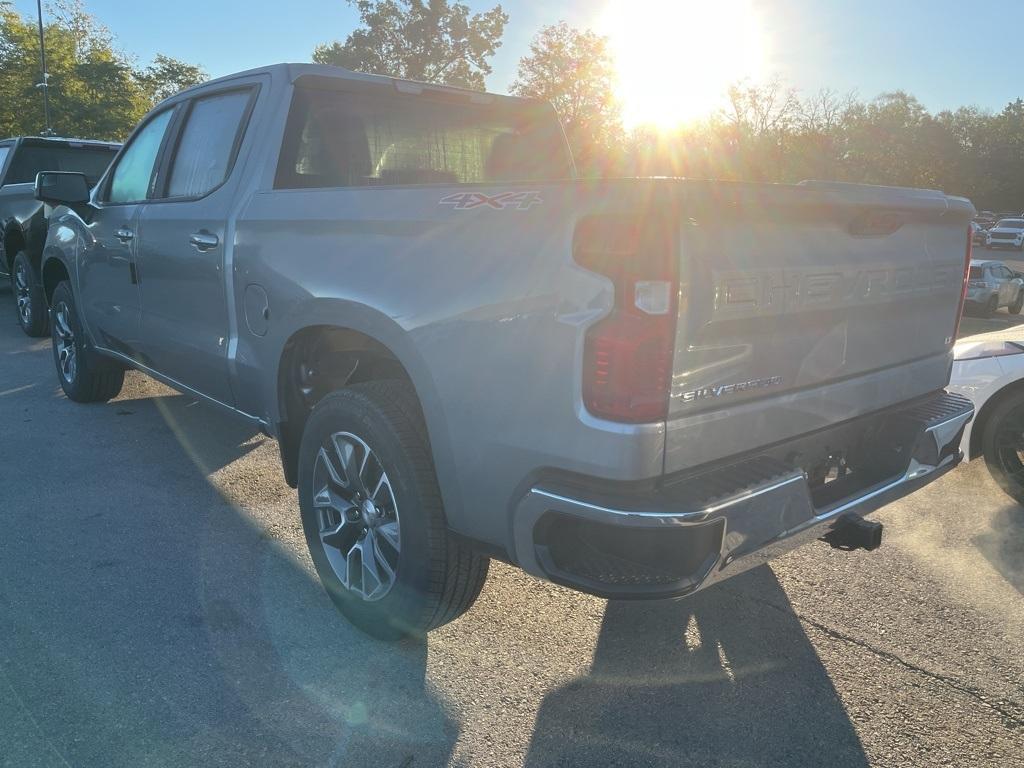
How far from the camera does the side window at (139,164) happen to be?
4.40 meters

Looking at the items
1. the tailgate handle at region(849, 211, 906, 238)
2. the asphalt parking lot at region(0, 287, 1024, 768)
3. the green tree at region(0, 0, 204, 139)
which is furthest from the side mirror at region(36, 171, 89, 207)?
the green tree at region(0, 0, 204, 139)

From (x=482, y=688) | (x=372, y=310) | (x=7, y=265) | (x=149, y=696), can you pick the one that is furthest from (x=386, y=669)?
(x=7, y=265)

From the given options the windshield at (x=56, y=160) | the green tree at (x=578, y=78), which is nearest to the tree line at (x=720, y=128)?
the green tree at (x=578, y=78)

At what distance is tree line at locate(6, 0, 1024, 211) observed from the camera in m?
30.3

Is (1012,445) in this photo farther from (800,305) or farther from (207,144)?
(207,144)

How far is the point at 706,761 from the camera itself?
7.59 feet

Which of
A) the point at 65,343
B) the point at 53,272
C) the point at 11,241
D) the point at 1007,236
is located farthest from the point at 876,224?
the point at 1007,236

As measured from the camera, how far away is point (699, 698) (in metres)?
2.62

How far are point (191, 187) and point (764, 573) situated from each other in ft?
10.8

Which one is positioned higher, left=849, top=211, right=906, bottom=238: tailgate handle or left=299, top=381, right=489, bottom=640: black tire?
left=849, top=211, right=906, bottom=238: tailgate handle

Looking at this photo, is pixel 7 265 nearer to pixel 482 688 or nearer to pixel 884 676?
pixel 482 688

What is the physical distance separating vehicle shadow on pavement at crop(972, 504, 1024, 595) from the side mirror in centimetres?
539

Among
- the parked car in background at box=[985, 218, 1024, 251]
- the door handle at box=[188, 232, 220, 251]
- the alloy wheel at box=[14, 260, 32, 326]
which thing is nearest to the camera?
the door handle at box=[188, 232, 220, 251]

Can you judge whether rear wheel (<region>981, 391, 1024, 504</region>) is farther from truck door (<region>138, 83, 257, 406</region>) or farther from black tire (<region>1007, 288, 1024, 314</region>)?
black tire (<region>1007, 288, 1024, 314</region>)
